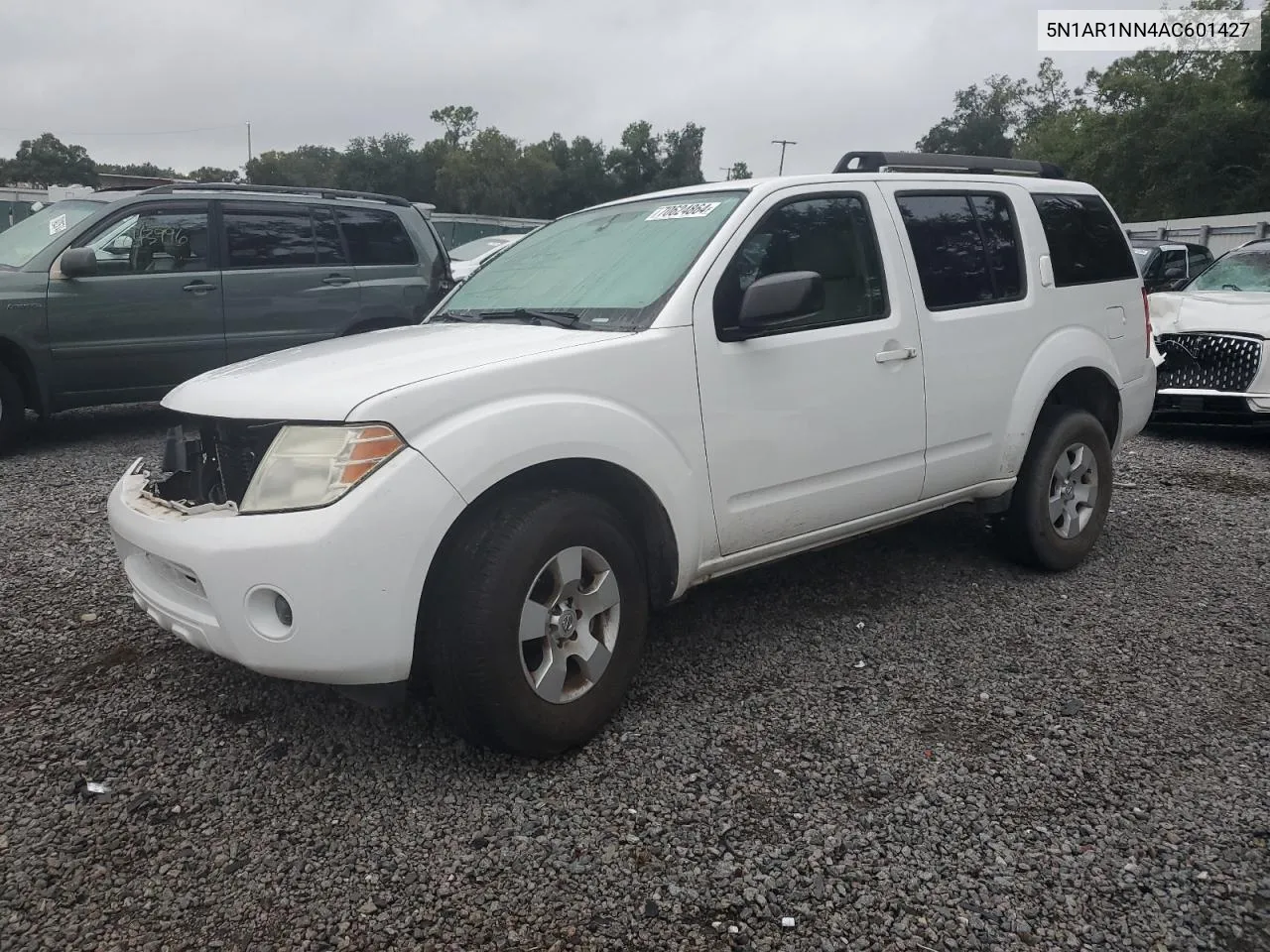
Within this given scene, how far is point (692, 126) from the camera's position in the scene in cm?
6700

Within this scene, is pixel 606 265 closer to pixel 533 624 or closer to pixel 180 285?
pixel 533 624

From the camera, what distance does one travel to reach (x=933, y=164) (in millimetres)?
4281

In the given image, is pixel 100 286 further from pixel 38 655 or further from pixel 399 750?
pixel 399 750

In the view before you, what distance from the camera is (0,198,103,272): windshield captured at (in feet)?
22.4

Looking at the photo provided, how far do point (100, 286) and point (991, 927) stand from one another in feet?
22.5

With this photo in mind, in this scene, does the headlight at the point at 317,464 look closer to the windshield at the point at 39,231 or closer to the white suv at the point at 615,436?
the white suv at the point at 615,436

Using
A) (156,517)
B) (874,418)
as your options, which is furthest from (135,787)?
(874,418)

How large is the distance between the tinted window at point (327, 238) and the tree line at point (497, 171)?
55.5 metres

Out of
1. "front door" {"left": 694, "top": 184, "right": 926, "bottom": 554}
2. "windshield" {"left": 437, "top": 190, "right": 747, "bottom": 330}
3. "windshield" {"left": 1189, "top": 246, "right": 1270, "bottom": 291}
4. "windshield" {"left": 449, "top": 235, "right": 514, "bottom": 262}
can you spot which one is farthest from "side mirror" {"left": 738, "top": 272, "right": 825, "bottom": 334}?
"windshield" {"left": 449, "top": 235, "right": 514, "bottom": 262}

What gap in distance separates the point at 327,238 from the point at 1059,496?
5.89 metres

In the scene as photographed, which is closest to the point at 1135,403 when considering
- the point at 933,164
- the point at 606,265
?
the point at 933,164

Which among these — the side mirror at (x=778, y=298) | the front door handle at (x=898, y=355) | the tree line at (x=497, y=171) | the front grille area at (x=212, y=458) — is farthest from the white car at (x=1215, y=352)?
the tree line at (x=497, y=171)

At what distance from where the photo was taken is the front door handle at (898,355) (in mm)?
3736

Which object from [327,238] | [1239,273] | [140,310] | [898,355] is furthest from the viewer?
[1239,273]
